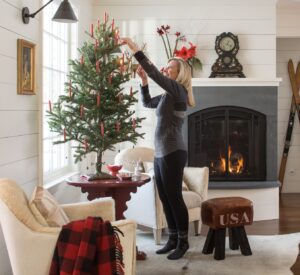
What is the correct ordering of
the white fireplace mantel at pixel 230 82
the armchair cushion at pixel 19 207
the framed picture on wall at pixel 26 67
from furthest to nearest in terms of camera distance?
the white fireplace mantel at pixel 230 82 < the framed picture on wall at pixel 26 67 < the armchair cushion at pixel 19 207

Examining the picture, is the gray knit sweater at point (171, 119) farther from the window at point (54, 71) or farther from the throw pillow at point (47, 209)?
the throw pillow at point (47, 209)

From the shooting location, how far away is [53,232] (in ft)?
8.39

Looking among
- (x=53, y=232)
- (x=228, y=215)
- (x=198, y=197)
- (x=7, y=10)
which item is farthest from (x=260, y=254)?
(x=7, y=10)

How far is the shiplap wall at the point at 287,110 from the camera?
7.59 m

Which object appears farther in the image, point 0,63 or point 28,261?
point 0,63

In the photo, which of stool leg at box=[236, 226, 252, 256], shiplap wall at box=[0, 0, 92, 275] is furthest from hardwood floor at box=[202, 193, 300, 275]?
shiplap wall at box=[0, 0, 92, 275]

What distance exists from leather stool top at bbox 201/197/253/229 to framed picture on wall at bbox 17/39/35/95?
1669 mm

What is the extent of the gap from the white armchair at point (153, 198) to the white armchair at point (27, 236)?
1881 millimetres

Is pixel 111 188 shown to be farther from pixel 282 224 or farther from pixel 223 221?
pixel 282 224

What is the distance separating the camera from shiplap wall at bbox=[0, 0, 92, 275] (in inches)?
128

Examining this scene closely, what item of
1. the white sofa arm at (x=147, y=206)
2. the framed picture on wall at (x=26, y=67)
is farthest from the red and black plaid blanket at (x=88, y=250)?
the white sofa arm at (x=147, y=206)

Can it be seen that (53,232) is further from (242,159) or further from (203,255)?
(242,159)

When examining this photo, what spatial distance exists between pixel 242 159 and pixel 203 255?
1974mm

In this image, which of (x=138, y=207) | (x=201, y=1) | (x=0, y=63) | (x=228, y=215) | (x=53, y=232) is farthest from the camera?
(x=201, y=1)
